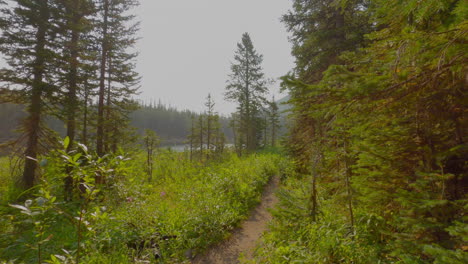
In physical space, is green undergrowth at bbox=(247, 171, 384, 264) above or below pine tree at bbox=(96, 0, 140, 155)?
below

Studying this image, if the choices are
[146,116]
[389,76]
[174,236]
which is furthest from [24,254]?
[146,116]

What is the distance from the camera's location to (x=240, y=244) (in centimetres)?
518

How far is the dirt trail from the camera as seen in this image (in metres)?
4.58

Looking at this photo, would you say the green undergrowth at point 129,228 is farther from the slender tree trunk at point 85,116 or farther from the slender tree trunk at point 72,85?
the slender tree trunk at point 85,116

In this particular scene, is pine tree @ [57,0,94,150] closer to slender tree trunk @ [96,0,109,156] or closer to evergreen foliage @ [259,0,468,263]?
slender tree trunk @ [96,0,109,156]

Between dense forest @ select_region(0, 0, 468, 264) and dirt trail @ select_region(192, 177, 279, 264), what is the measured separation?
6 cm

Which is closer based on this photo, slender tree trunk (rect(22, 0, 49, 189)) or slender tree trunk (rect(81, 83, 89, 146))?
slender tree trunk (rect(22, 0, 49, 189))

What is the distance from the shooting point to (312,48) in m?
8.74

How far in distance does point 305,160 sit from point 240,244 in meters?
3.32

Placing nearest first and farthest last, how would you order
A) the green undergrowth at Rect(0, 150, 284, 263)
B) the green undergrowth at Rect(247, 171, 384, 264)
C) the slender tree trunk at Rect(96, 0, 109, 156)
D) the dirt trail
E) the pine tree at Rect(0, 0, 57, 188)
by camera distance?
1. the green undergrowth at Rect(247, 171, 384, 264)
2. the green undergrowth at Rect(0, 150, 284, 263)
3. the dirt trail
4. the pine tree at Rect(0, 0, 57, 188)
5. the slender tree trunk at Rect(96, 0, 109, 156)

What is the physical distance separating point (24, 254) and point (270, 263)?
5540mm

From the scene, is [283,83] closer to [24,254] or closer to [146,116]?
[24,254]

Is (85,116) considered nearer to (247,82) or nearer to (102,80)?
(102,80)

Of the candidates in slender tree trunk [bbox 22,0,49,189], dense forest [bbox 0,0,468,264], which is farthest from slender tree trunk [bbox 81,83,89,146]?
slender tree trunk [bbox 22,0,49,189]
